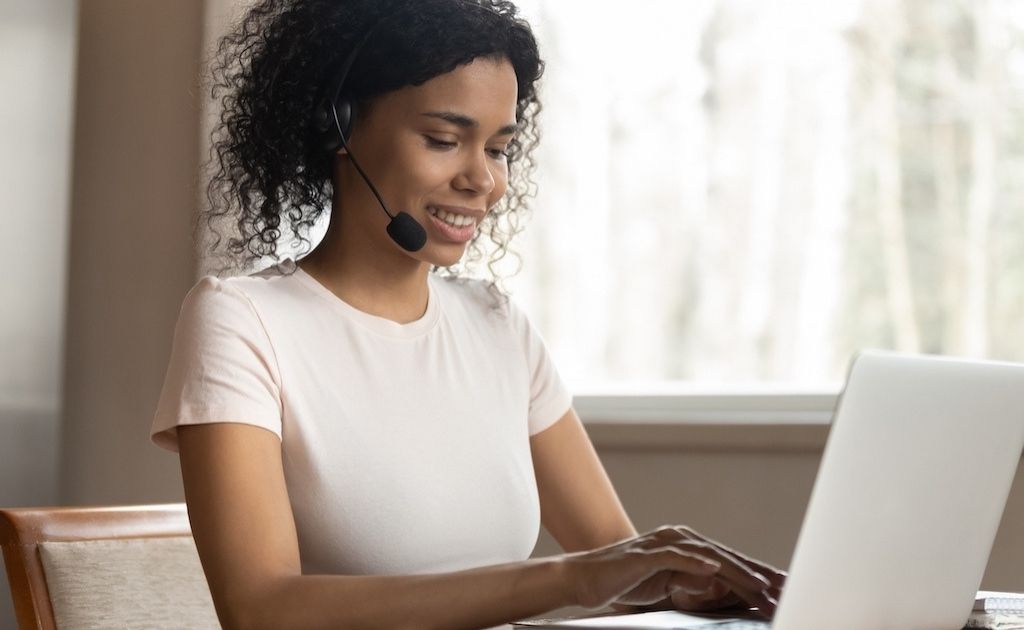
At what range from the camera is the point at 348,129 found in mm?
1458

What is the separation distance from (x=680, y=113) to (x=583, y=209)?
268mm

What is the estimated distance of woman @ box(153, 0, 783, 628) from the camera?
3.86 feet

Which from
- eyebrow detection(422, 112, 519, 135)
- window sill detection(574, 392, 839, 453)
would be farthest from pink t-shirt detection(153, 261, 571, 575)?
window sill detection(574, 392, 839, 453)

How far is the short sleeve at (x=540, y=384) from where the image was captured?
161 cm

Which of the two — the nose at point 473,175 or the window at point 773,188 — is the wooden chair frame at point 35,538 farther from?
the window at point 773,188

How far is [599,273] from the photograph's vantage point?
8.35 ft

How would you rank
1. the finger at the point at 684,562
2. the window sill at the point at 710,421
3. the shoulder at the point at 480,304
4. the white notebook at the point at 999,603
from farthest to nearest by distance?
the window sill at the point at 710,421 < the shoulder at the point at 480,304 < the white notebook at the point at 999,603 < the finger at the point at 684,562

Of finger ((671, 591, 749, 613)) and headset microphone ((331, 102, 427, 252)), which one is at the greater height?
headset microphone ((331, 102, 427, 252))

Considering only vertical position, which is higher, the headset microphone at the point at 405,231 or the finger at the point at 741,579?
the headset microphone at the point at 405,231

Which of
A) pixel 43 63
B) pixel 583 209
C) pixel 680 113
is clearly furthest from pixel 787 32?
pixel 43 63

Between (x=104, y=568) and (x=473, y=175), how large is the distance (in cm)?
57

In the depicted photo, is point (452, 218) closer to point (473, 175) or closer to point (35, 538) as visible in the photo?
point (473, 175)

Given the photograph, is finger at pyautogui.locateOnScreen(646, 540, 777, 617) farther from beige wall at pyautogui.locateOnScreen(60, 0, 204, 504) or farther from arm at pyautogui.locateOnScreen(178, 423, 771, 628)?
beige wall at pyautogui.locateOnScreen(60, 0, 204, 504)

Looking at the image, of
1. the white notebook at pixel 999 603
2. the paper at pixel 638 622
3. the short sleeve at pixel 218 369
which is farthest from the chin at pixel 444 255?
the white notebook at pixel 999 603
